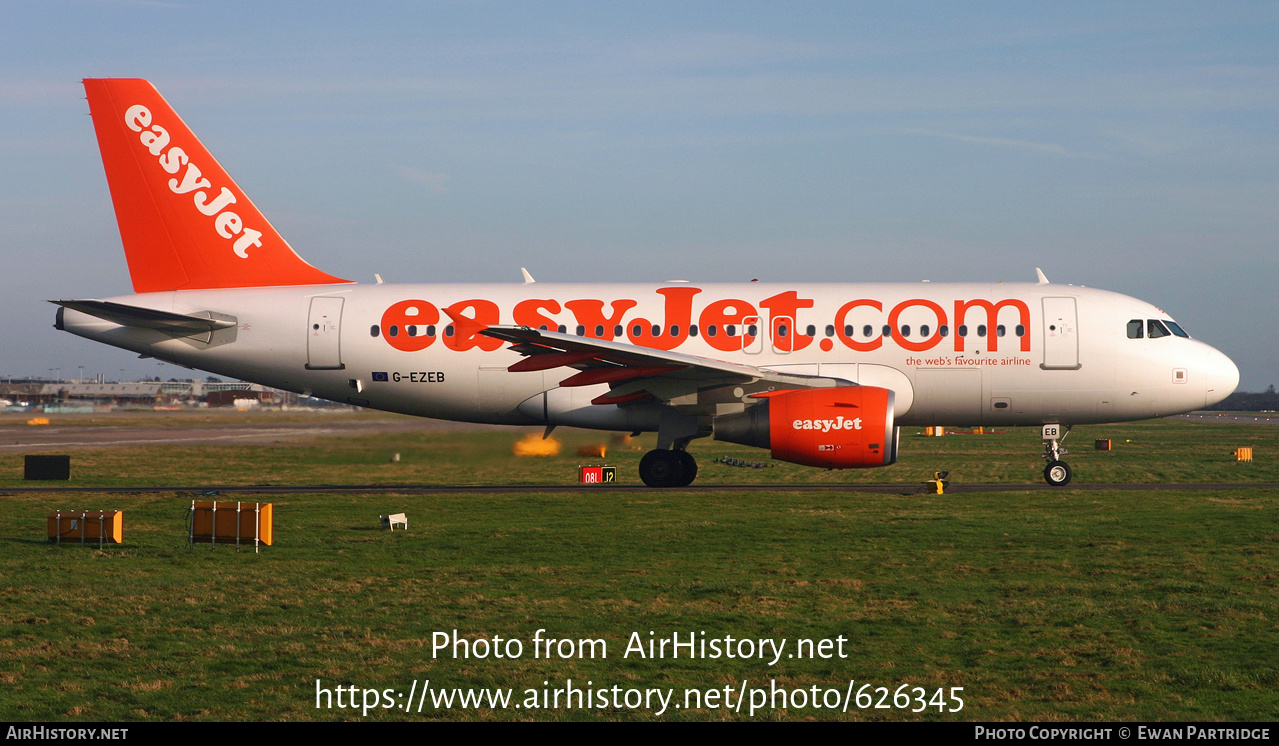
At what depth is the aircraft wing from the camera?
68.6 ft

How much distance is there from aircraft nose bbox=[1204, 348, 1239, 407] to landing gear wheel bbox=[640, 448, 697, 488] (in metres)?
11.3

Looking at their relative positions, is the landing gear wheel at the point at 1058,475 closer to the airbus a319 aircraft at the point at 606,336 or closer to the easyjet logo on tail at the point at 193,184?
the airbus a319 aircraft at the point at 606,336

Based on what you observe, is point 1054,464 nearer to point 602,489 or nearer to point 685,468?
point 685,468

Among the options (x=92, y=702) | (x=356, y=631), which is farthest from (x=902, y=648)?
(x=92, y=702)

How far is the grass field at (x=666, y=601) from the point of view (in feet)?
25.5

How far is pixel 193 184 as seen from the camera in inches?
984

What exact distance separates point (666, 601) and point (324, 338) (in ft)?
50.8

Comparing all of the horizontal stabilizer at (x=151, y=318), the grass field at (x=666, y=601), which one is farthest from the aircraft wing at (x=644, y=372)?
the horizontal stabilizer at (x=151, y=318)

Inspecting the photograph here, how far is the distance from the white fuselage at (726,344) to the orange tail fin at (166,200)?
2.00 feet

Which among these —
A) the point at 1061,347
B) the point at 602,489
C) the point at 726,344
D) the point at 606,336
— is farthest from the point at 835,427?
the point at 1061,347

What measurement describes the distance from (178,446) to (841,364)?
28.4m

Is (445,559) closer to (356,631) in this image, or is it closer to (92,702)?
(356,631)

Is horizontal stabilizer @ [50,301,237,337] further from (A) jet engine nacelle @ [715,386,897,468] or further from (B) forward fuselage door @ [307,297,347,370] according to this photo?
(A) jet engine nacelle @ [715,386,897,468]
